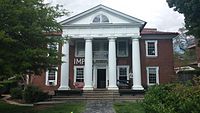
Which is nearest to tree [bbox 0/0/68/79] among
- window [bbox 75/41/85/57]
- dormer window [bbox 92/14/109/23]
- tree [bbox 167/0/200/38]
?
tree [bbox 167/0/200/38]

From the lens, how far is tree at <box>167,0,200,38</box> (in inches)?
760

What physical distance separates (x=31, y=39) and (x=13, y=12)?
7.56ft

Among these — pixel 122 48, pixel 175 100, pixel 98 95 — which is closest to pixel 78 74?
pixel 122 48

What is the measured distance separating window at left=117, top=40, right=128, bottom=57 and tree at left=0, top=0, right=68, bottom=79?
1476cm

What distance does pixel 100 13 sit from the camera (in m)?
29.8

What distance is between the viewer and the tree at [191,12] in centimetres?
1931

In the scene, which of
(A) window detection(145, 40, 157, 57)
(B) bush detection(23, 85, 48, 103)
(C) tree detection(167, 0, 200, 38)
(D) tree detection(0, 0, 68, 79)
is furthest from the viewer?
(A) window detection(145, 40, 157, 57)

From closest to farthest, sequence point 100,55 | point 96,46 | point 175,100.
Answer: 1. point 175,100
2. point 100,55
3. point 96,46

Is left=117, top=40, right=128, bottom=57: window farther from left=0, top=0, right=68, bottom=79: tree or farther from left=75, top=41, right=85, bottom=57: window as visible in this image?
left=0, top=0, right=68, bottom=79: tree

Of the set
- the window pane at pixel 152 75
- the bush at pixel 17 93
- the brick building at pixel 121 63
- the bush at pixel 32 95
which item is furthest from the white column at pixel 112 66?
the bush at pixel 17 93

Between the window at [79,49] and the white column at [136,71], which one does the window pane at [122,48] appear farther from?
the window at [79,49]

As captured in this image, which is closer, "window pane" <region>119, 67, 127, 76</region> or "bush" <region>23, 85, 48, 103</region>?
"bush" <region>23, 85, 48, 103</region>

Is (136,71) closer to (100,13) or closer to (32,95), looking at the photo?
(100,13)

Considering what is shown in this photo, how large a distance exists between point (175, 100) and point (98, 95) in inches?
674
